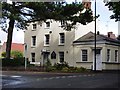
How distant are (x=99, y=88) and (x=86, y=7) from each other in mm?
23338

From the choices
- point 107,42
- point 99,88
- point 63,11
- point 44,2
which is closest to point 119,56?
point 107,42

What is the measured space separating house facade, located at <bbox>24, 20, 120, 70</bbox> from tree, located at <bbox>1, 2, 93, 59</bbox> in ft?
13.3

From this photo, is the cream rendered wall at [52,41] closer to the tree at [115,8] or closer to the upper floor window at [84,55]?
the upper floor window at [84,55]

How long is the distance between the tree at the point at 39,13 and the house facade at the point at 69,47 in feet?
13.3

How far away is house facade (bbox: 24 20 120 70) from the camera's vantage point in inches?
1623

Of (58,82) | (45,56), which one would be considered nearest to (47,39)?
(45,56)

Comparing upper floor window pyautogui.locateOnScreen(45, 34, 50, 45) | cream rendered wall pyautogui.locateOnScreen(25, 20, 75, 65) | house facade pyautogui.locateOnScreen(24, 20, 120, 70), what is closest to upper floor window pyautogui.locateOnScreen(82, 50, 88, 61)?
house facade pyautogui.locateOnScreen(24, 20, 120, 70)

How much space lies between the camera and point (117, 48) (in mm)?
43469

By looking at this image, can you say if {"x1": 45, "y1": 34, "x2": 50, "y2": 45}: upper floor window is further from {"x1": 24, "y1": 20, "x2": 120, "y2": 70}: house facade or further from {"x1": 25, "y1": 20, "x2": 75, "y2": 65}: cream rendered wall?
{"x1": 25, "y1": 20, "x2": 75, "y2": 65}: cream rendered wall

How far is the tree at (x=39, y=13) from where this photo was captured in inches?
1297

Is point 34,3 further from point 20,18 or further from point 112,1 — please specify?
point 112,1

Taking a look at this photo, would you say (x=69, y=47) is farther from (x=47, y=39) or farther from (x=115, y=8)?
(x=115, y=8)

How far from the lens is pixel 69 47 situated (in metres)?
43.5

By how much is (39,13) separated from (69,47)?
1065 centimetres
